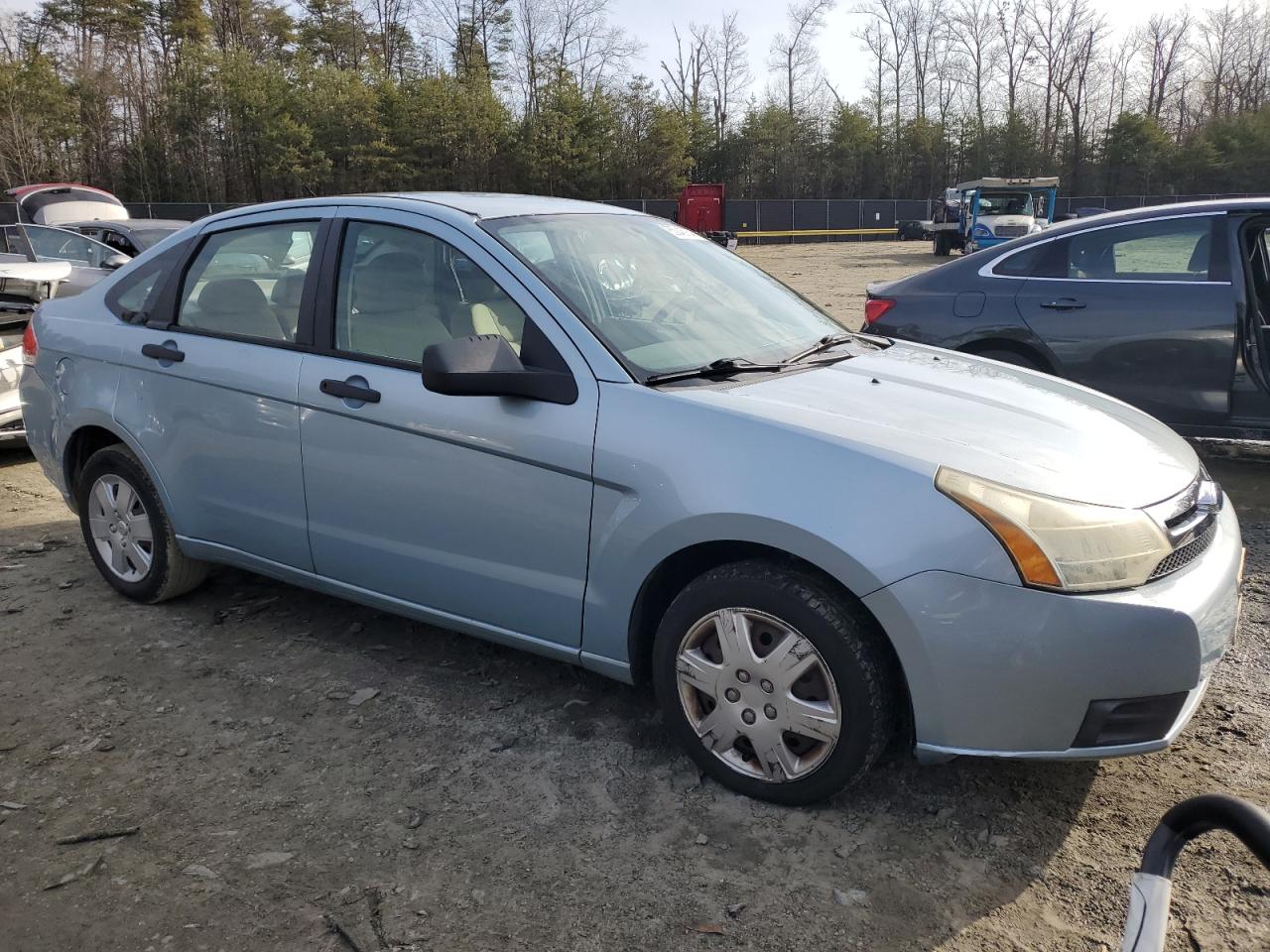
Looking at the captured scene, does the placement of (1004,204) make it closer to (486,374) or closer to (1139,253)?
(1139,253)

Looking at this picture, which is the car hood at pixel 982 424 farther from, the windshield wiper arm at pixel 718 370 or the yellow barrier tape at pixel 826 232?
the yellow barrier tape at pixel 826 232

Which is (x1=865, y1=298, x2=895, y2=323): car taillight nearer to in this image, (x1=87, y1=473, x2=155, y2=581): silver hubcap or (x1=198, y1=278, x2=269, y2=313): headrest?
(x1=198, y1=278, x2=269, y2=313): headrest

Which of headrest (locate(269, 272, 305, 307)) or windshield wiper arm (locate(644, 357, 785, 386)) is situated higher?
headrest (locate(269, 272, 305, 307))

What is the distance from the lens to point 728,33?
63.1 metres

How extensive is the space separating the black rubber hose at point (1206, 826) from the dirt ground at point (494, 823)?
3.05 ft

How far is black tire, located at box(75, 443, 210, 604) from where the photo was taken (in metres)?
4.16

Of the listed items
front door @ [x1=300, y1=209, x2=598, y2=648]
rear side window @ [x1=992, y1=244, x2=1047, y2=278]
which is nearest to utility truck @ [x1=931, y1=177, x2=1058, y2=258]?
rear side window @ [x1=992, y1=244, x2=1047, y2=278]

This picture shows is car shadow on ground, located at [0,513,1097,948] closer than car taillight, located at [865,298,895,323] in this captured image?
Yes

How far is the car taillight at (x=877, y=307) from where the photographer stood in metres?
6.27

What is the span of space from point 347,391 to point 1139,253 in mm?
4715

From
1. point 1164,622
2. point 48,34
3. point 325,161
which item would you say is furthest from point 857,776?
point 48,34

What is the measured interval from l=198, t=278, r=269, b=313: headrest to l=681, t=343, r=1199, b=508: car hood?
1898mm

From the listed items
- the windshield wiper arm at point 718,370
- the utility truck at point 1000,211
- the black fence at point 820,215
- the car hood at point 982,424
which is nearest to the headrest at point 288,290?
the windshield wiper arm at point 718,370

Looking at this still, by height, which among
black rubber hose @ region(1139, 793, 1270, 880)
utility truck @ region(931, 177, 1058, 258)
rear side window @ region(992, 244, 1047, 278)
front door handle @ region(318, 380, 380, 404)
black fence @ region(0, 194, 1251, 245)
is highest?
black fence @ region(0, 194, 1251, 245)
